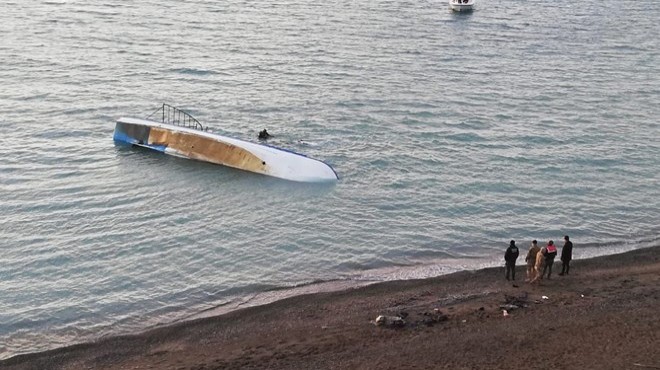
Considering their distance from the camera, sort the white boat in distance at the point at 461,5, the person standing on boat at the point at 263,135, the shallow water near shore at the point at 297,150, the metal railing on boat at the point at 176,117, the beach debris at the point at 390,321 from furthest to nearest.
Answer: the white boat in distance at the point at 461,5
the metal railing on boat at the point at 176,117
the person standing on boat at the point at 263,135
the shallow water near shore at the point at 297,150
the beach debris at the point at 390,321

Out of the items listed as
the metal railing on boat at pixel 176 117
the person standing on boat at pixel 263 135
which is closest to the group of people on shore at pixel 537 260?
the person standing on boat at pixel 263 135

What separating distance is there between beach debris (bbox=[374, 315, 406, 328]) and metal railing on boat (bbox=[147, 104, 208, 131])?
69.0ft

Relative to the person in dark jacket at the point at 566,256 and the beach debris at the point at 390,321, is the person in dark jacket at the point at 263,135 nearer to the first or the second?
the person in dark jacket at the point at 566,256

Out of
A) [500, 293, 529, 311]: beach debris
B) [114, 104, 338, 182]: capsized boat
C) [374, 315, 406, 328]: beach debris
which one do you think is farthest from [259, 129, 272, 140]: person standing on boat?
[374, 315, 406, 328]: beach debris

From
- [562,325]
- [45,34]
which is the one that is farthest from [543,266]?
[45,34]

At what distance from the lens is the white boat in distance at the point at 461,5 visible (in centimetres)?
8575

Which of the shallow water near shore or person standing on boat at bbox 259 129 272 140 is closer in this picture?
the shallow water near shore

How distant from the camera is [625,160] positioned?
140ft

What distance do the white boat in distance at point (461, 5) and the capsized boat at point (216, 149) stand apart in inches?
1844

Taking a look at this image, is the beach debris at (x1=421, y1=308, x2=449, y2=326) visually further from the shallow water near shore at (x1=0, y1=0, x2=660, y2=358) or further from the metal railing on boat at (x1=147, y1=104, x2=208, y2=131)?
the metal railing on boat at (x1=147, y1=104, x2=208, y2=131)

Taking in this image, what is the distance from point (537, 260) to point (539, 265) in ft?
0.55

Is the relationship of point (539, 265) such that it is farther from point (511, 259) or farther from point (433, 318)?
point (433, 318)

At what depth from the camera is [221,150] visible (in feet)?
132

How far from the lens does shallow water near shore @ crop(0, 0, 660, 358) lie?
98.3ft
